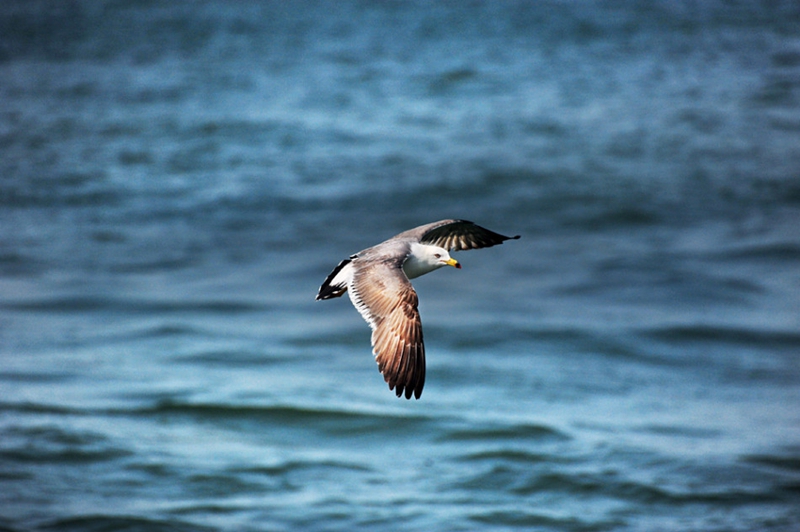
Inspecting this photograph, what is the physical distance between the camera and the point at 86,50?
4053 cm

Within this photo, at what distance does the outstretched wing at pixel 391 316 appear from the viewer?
7.46 m

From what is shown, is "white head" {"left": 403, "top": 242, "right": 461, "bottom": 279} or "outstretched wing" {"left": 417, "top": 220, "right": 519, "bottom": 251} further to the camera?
"outstretched wing" {"left": 417, "top": 220, "right": 519, "bottom": 251}

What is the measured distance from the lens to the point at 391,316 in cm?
767

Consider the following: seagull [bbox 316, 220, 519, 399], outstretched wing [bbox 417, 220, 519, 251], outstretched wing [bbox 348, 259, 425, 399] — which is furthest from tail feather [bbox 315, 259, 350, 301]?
outstretched wing [bbox 417, 220, 519, 251]

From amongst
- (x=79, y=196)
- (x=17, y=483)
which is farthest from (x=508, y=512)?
(x=79, y=196)

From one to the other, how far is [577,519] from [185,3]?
99.4ft

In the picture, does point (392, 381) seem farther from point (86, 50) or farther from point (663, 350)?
point (86, 50)

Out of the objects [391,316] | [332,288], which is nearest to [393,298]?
[391,316]

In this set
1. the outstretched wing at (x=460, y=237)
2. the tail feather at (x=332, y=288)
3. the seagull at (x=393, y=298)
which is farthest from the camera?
the outstretched wing at (x=460, y=237)

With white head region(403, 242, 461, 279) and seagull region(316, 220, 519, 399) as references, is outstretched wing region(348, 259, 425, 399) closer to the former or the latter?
seagull region(316, 220, 519, 399)

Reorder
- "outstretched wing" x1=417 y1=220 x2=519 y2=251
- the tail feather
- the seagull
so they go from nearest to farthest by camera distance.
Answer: the seagull
the tail feather
"outstretched wing" x1=417 y1=220 x2=519 y2=251

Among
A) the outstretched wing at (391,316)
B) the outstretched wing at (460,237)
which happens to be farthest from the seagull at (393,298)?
the outstretched wing at (460,237)

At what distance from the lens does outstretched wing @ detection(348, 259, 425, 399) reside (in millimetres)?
7461

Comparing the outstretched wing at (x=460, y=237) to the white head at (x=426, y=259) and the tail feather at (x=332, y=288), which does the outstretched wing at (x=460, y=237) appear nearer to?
the white head at (x=426, y=259)
